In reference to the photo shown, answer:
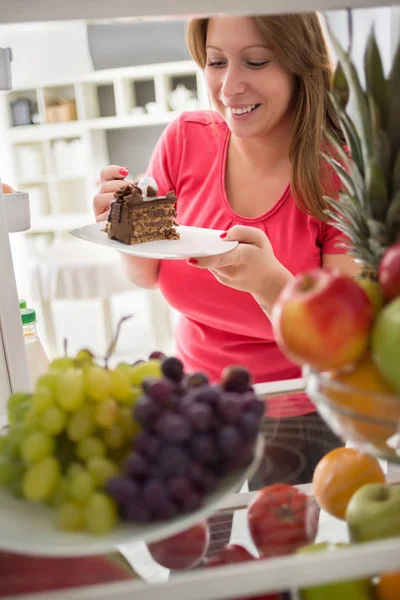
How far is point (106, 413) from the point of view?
514 millimetres

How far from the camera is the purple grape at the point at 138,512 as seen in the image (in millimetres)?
484

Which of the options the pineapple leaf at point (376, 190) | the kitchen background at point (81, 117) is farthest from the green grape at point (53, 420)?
the kitchen background at point (81, 117)

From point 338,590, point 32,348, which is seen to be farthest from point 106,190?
point 338,590

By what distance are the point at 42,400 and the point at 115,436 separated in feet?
0.23

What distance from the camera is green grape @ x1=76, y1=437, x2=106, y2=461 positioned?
509 mm

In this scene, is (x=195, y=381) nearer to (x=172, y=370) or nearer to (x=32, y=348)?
(x=172, y=370)

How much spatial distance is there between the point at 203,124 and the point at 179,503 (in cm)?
117

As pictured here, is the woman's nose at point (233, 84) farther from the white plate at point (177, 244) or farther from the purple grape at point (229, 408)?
the purple grape at point (229, 408)

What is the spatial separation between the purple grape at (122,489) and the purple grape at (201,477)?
0.15ft

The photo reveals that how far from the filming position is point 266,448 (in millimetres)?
643

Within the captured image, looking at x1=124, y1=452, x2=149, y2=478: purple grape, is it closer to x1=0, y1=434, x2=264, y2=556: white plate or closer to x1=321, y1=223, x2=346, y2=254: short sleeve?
x1=0, y1=434, x2=264, y2=556: white plate

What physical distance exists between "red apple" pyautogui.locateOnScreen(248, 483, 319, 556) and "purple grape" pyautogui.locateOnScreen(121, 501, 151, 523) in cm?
11

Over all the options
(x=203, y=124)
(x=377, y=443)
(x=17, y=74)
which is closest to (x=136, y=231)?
(x=203, y=124)

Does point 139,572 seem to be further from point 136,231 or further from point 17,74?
point 17,74
